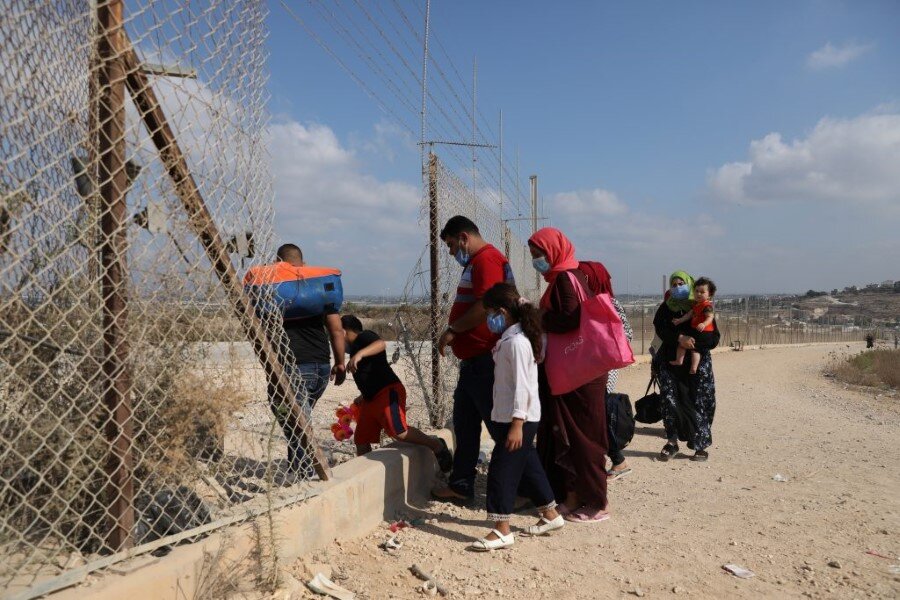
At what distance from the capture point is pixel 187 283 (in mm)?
2576

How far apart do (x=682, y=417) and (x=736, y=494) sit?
3.62 feet

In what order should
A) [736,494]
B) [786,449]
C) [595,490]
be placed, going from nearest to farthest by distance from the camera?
[595,490] < [736,494] < [786,449]

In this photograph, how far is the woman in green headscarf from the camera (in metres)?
5.54

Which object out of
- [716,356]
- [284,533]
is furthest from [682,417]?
[716,356]

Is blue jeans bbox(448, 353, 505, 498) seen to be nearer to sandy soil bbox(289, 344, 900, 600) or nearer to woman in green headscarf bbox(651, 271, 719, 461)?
sandy soil bbox(289, 344, 900, 600)

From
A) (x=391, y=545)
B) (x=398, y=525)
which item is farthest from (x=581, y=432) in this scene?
(x=391, y=545)

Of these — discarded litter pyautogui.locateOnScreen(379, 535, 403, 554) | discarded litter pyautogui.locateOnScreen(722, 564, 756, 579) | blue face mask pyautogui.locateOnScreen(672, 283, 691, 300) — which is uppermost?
blue face mask pyautogui.locateOnScreen(672, 283, 691, 300)

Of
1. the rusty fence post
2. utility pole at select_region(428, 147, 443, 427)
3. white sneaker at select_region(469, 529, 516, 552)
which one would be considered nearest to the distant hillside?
utility pole at select_region(428, 147, 443, 427)

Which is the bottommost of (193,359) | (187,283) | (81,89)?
(193,359)

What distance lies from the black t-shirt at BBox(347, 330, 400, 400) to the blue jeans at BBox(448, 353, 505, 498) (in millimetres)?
479

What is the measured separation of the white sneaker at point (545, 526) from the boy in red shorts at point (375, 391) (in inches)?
37.8

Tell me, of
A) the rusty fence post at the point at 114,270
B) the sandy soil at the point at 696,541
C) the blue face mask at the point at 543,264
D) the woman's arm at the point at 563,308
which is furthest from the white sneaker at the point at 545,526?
the rusty fence post at the point at 114,270

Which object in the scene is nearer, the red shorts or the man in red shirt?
the man in red shirt

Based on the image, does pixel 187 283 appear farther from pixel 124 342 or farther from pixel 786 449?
pixel 786 449
